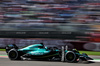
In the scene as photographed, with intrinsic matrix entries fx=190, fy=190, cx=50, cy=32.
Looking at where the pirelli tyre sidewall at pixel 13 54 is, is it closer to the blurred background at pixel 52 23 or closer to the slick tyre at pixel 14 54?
the slick tyre at pixel 14 54

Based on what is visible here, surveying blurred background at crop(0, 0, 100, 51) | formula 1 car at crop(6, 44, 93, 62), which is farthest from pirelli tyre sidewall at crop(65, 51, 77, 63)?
blurred background at crop(0, 0, 100, 51)

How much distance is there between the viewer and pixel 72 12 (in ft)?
40.3

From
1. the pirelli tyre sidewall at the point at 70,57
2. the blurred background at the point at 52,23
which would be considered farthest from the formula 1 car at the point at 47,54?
the blurred background at the point at 52,23

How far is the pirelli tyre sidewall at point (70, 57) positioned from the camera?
6379 millimetres

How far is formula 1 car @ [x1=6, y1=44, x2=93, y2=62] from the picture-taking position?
21.1ft

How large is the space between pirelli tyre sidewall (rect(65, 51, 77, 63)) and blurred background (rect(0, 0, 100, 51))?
4482 millimetres

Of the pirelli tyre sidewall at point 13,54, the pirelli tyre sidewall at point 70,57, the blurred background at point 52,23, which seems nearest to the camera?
the pirelli tyre sidewall at point 70,57

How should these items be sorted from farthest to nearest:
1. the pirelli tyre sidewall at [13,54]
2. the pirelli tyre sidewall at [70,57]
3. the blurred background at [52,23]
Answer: the blurred background at [52,23] → the pirelli tyre sidewall at [13,54] → the pirelli tyre sidewall at [70,57]

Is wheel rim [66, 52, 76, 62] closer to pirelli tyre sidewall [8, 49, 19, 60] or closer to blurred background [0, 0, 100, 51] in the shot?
pirelli tyre sidewall [8, 49, 19, 60]

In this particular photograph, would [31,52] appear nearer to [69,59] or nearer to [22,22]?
[69,59]

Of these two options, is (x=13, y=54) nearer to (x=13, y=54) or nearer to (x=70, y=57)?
(x=13, y=54)

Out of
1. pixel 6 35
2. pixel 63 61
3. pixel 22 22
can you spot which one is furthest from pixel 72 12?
pixel 63 61

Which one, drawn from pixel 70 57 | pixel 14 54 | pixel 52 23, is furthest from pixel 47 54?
pixel 52 23

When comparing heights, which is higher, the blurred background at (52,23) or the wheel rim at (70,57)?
the blurred background at (52,23)
